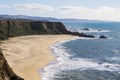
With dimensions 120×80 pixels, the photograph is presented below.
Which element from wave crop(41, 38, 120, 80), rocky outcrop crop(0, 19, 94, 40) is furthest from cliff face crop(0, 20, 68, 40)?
wave crop(41, 38, 120, 80)

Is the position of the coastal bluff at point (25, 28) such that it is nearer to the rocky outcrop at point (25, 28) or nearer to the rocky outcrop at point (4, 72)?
Result: the rocky outcrop at point (25, 28)

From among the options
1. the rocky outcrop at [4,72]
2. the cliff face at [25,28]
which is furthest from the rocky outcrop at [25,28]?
the rocky outcrop at [4,72]

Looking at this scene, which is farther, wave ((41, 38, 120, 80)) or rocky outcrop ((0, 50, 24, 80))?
wave ((41, 38, 120, 80))

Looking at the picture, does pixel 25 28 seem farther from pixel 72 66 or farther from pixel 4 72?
pixel 4 72

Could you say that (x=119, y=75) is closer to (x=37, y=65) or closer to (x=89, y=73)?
(x=89, y=73)

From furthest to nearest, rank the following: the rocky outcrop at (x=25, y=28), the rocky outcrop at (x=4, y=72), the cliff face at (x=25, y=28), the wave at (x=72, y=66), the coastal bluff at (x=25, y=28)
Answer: the rocky outcrop at (x=25, y=28) < the cliff face at (x=25, y=28) < the coastal bluff at (x=25, y=28) < the wave at (x=72, y=66) < the rocky outcrop at (x=4, y=72)

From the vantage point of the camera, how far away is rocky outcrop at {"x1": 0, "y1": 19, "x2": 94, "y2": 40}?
333 feet

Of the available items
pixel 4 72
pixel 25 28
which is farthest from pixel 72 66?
pixel 25 28

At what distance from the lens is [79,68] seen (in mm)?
51281

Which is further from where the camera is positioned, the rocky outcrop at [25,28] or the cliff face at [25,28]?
the rocky outcrop at [25,28]

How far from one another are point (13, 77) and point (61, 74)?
43.5 ft

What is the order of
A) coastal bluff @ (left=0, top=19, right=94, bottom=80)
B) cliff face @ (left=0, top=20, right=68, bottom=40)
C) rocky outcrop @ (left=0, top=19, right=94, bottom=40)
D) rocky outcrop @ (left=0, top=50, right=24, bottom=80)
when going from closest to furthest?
rocky outcrop @ (left=0, top=50, right=24, bottom=80) < coastal bluff @ (left=0, top=19, right=94, bottom=80) < cliff face @ (left=0, top=20, right=68, bottom=40) < rocky outcrop @ (left=0, top=19, right=94, bottom=40)

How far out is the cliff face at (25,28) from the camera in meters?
101

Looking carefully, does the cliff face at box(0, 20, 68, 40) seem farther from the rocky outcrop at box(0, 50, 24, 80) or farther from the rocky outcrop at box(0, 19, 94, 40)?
the rocky outcrop at box(0, 50, 24, 80)
